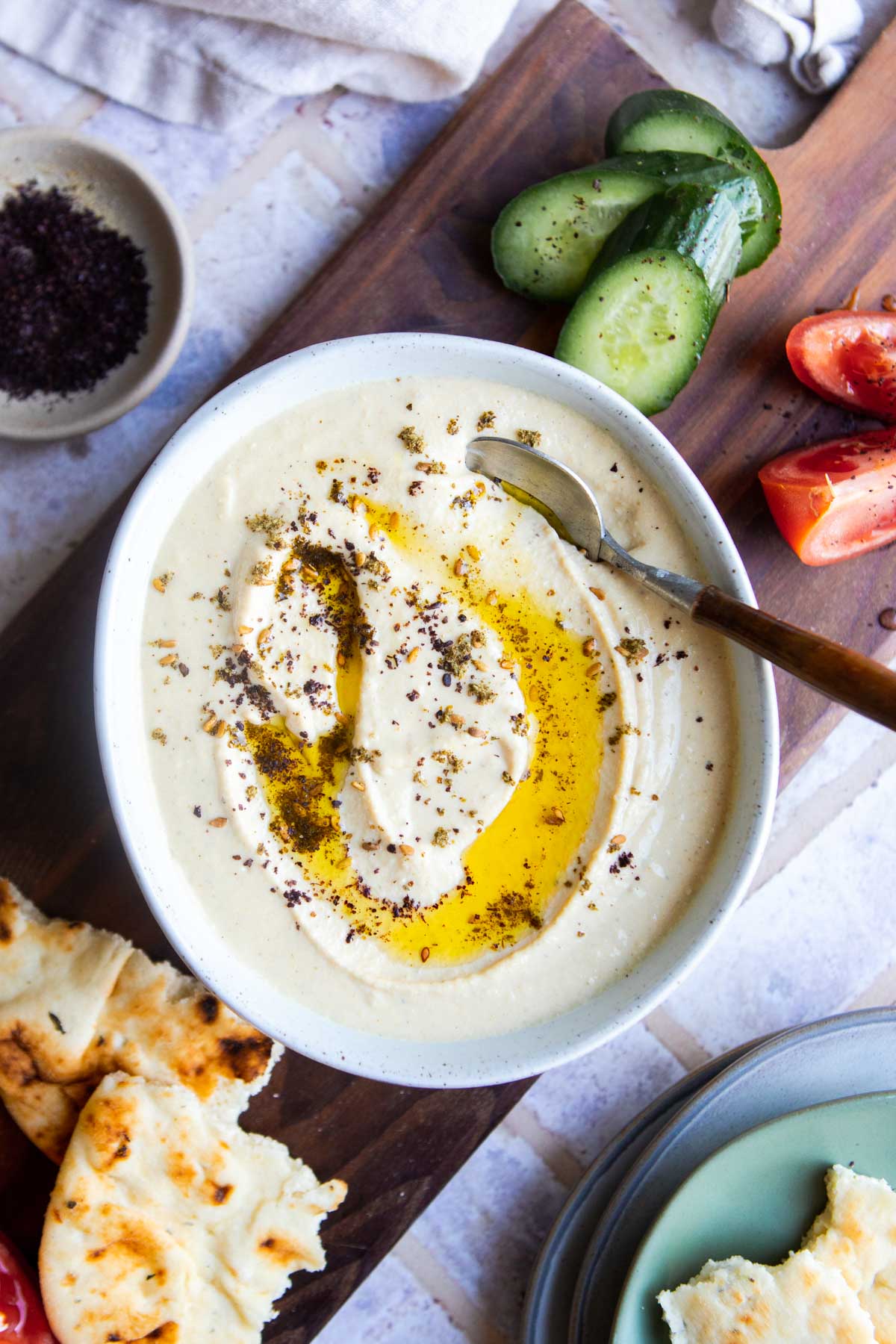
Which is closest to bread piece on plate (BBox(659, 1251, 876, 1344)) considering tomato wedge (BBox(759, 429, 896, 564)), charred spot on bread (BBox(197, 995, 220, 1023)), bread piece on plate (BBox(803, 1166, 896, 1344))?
bread piece on plate (BBox(803, 1166, 896, 1344))

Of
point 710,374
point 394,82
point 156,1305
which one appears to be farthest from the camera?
point 394,82

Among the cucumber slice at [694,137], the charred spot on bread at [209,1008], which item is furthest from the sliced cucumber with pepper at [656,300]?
the charred spot on bread at [209,1008]

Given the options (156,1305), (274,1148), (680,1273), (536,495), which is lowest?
(156,1305)

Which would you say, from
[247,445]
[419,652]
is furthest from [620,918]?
[247,445]

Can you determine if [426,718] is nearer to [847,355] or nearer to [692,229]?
[692,229]

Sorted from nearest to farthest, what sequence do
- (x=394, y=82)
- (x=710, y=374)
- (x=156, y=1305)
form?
1. (x=156, y=1305)
2. (x=710, y=374)
3. (x=394, y=82)

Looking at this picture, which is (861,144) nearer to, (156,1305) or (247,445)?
(247,445)

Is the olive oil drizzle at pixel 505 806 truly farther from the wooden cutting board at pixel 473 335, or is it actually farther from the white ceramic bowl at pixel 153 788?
the wooden cutting board at pixel 473 335
